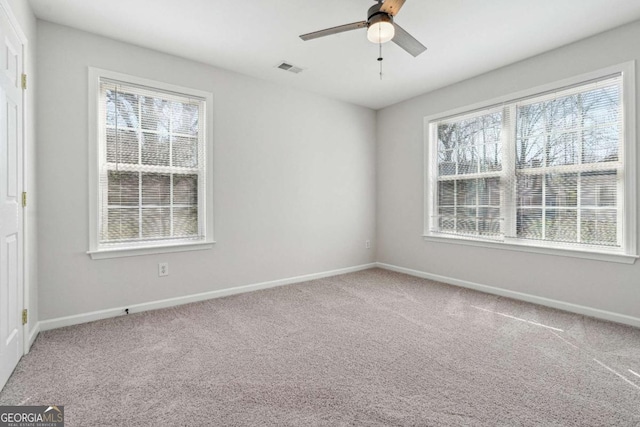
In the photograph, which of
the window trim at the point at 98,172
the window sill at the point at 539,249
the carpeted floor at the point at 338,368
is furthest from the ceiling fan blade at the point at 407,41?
the window sill at the point at 539,249

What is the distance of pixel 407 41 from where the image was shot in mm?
2262

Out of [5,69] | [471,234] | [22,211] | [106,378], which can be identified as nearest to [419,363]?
[106,378]

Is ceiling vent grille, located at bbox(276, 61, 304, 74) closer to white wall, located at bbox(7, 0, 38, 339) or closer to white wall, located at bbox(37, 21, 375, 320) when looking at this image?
white wall, located at bbox(37, 21, 375, 320)

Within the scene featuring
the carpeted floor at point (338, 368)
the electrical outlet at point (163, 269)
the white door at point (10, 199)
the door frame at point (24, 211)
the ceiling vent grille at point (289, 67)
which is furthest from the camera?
the ceiling vent grille at point (289, 67)

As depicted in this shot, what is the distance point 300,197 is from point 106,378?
283cm

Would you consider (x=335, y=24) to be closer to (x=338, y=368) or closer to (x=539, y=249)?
(x=338, y=368)

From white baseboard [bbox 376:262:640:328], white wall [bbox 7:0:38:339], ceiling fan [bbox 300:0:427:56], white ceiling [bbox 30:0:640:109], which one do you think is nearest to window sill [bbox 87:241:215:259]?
white wall [bbox 7:0:38:339]

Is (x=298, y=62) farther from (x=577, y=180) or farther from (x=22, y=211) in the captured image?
(x=577, y=180)

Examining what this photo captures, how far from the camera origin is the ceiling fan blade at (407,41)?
7.06ft

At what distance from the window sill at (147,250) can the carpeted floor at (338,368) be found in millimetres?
585

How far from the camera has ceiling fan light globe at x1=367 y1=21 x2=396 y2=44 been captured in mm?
2016

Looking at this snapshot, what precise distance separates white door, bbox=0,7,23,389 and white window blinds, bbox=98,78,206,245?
79 centimetres

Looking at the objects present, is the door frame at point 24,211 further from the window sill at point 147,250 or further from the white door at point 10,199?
the window sill at point 147,250

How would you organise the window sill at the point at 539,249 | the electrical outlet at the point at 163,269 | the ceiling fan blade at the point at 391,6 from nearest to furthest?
the ceiling fan blade at the point at 391,6 → the window sill at the point at 539,249 → the electrical outlet at the point at 163,269
